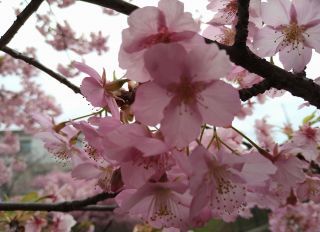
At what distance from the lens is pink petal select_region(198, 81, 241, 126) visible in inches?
31.1

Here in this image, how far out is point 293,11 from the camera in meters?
1.09

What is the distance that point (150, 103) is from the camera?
0.77m

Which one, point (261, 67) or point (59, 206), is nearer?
point (261, 67)

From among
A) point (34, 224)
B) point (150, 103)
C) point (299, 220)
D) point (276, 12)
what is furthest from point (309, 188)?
point (299, 220)

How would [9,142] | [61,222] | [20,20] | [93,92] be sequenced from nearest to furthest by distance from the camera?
[93,92] < [20,20] < [61,222] < [9,142]

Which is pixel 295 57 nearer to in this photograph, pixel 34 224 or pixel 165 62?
pixel 165 62

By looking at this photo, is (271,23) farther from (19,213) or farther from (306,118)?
(19,213)

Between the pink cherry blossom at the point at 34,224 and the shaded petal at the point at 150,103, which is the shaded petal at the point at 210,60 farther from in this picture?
the pink cherry blossom at the point at 34,224

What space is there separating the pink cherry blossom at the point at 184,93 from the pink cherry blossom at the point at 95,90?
16cm

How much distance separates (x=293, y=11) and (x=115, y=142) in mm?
695

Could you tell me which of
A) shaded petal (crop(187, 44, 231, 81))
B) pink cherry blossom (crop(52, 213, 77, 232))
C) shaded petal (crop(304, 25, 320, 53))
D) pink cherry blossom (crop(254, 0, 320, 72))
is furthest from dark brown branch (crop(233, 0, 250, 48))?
pink cherry blossom (crop(52, 213, 77, 232))

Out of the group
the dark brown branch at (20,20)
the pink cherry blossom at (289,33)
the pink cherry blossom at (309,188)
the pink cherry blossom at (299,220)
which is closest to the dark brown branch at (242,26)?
the pink cherry blossom at (289,33)

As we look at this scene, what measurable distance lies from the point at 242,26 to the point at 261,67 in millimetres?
108

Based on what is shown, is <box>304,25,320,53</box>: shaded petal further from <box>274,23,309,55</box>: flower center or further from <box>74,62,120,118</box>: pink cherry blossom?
<box>74,62,120,118</box>: pink cherry blossom
